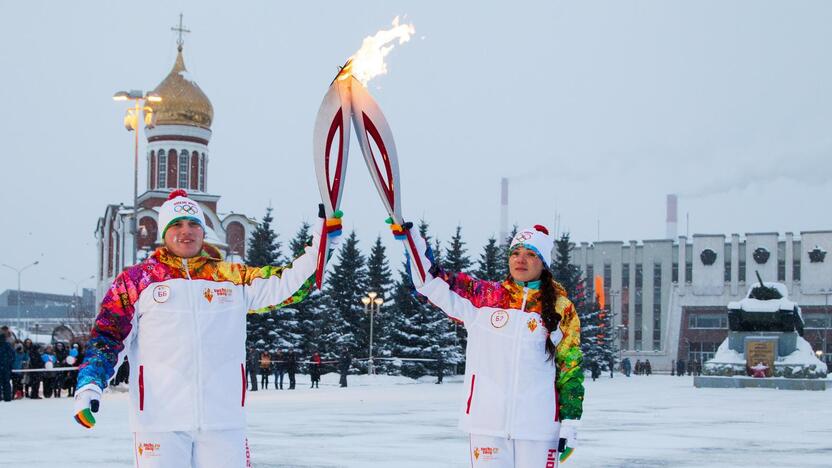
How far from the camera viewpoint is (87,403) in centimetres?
537

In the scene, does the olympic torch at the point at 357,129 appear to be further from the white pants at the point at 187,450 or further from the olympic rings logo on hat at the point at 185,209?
the white pants at the point at 187,450

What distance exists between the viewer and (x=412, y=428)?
16188mm

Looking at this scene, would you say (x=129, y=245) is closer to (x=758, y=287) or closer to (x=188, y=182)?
(x=188, y=182)

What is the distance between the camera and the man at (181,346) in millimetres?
5402

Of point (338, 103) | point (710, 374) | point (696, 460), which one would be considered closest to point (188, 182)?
point (710, 374)

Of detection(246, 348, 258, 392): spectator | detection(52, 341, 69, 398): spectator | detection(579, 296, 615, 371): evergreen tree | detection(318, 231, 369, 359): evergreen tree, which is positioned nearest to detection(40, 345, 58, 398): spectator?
detection(52, 341, 69, 398): spectator

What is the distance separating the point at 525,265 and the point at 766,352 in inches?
1249

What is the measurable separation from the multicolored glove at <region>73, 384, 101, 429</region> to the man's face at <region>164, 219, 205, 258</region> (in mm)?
811

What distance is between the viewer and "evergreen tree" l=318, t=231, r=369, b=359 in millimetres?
48531

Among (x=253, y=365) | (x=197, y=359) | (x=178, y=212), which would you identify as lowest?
(x=253, y=365)

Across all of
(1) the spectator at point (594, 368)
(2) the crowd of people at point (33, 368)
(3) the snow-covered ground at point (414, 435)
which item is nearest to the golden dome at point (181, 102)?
(1) the spectator at point (594, 368)

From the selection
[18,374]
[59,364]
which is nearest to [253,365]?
[59,364]

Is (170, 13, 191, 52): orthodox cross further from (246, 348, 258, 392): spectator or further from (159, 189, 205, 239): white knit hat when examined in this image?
(159, 189, 205, 239): white knit hat

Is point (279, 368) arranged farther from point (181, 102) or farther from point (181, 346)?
point (181, 102)
